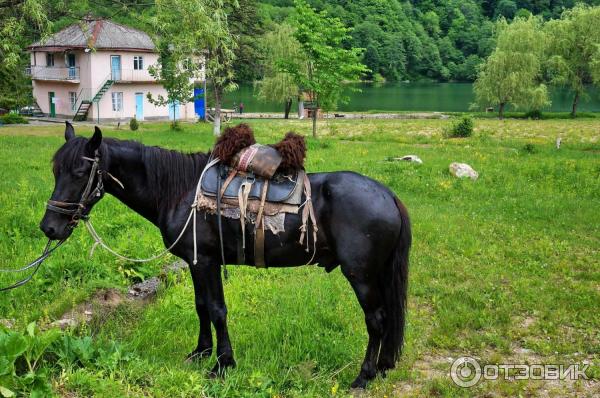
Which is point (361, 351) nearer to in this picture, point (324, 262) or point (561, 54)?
point (324, 262)

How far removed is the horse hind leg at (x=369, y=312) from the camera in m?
5.30

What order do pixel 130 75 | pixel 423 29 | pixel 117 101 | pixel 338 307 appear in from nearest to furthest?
pixel 338 307, pixel 130 75, pixel 117 101, pixel 423 29

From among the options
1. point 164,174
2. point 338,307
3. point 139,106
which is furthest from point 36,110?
point 164,174

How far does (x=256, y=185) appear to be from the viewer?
5371 mm

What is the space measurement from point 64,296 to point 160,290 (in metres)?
1.22

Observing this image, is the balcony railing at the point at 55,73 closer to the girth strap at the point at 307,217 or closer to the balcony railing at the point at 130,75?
the balcony railing at the point at 130,75

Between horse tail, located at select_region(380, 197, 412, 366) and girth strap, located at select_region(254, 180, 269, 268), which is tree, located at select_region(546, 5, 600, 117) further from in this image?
girth strap, located at select_region(254, 180, 269, 268)

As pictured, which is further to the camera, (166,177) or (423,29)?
(423,29)

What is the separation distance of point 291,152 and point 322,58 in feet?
85.9

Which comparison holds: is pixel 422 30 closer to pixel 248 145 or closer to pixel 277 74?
pixel 277 74

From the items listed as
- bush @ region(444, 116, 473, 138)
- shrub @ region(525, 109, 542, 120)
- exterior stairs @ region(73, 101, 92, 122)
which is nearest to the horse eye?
bush @ region(444, 116, 473, 138)

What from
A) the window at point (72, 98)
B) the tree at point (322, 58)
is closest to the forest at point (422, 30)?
the window at point (72, 98)

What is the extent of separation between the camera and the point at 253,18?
47875 millimetres

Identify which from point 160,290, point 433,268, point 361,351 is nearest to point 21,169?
point 160,290
